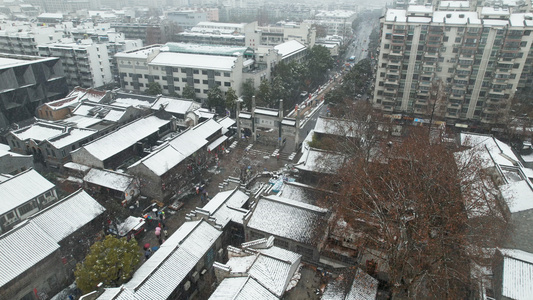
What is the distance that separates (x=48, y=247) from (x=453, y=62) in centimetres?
5690

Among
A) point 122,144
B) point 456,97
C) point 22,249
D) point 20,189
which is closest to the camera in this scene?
point 22,249

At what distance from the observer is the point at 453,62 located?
51531 mm

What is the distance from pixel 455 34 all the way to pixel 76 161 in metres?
55.3

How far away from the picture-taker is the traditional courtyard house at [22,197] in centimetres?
2755

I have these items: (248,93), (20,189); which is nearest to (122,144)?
(20,189)

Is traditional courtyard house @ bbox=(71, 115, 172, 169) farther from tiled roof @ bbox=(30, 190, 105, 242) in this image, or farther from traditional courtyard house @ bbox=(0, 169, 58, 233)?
tiled roof @ bbox=(30, 190, 105, 242)

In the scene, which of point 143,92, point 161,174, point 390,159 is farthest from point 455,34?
point 143,92

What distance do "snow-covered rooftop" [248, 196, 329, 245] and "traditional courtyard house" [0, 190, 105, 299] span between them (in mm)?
13061

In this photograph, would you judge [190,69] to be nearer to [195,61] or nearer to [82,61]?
[195,61]

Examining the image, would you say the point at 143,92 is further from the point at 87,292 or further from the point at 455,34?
the point at 455,34

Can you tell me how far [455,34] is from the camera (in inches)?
1977

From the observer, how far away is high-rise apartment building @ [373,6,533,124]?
48.5m

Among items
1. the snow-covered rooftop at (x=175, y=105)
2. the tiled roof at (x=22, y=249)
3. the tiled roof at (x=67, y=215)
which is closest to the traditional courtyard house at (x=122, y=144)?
the snow-covered rooftop at (x=175, y=105)

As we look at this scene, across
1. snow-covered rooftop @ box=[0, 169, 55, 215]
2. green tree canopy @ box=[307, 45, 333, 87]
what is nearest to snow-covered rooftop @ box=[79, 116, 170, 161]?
snow-covered rooftop @ box=[0, 169, 55, 215]
